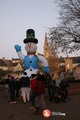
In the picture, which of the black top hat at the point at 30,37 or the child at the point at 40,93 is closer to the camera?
the child at the point at 40,93

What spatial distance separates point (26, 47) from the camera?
22375mm

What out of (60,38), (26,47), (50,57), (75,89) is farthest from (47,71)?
(50,57)

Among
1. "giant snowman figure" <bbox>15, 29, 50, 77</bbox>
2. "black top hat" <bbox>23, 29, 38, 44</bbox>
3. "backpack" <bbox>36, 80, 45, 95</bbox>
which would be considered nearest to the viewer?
"backpack" <bbox>36, 80, 45, 95</bbox>

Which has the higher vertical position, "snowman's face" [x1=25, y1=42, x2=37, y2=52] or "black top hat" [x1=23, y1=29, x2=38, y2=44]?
"black top hat" [x1=23, y1=29, x2=38, y2=44]

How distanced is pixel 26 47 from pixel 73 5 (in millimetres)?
12189

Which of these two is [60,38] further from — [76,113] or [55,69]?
[55,69]

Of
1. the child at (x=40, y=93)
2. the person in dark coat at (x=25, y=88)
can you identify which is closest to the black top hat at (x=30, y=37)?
the person in dark coat at (x=25, y=88)

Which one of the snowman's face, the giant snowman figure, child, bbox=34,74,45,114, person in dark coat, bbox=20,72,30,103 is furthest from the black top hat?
child, bbox=34,74,45,114

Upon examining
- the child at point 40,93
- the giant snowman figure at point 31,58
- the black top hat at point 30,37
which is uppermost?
the black top hat at point 30,37

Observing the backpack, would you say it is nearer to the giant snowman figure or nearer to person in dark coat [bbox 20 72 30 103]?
person in dark coat [bbox 20 72 30 103]

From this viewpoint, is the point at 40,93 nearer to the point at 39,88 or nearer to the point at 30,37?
the point at 39,88

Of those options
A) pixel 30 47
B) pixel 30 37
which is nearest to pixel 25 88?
pixel 30 47

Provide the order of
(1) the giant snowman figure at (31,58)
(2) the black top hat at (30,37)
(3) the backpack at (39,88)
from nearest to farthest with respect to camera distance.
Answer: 1. (3) the backpack at (39,88)
2. (1) the giant snowman figure at (31,58)
3. (2) the black top hat at (30,37)

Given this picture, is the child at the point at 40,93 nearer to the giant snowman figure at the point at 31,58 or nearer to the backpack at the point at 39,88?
the backpack at the point at 39,88
